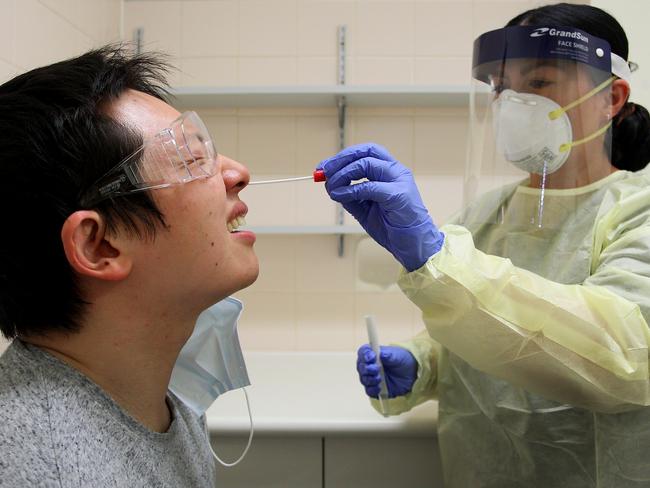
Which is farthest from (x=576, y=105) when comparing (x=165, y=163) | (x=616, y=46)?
(x=165, y=163)

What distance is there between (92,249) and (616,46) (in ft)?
3.63

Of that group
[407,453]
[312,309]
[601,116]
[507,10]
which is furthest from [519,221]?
[507,10]

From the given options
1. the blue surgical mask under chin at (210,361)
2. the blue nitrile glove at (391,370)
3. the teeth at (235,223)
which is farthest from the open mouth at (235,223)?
the blue nitrile glove at (391,370)

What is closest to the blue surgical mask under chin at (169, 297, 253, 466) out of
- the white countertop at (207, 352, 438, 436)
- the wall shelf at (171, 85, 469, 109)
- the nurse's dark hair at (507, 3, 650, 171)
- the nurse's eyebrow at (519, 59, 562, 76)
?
the white countertop at (207, 352, 438, 436)

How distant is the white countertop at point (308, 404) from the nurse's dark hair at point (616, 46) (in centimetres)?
80

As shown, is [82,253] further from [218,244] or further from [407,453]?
[407,453]

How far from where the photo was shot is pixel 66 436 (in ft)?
2.40

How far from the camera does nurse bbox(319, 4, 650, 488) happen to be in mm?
964

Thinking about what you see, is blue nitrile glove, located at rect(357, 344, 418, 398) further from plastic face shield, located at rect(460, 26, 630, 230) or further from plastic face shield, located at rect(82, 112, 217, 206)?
plastic face shield, located at rect(82, 112, 217, 206)

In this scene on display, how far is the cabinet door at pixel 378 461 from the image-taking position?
1470 mm

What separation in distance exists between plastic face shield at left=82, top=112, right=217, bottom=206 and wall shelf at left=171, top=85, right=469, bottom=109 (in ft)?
3.78

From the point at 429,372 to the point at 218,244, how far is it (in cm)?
81

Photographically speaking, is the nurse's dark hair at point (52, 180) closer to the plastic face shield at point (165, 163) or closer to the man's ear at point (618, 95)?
the plastic face shield at point (165, 163)

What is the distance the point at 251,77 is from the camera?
2.29m
